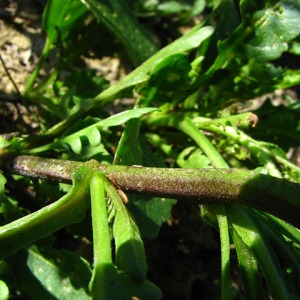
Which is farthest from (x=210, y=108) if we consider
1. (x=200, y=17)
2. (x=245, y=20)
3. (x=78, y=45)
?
(x=200, y=17)

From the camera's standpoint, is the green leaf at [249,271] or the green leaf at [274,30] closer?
the green leaf at [249,271]

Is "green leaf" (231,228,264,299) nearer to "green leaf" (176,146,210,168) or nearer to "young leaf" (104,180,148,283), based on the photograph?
"young leaf" (104,180,148,283)

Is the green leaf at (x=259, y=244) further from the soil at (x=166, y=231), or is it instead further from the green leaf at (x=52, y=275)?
the soil at (x=166, y=231)

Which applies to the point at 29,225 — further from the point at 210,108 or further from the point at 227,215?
the point at 210,108

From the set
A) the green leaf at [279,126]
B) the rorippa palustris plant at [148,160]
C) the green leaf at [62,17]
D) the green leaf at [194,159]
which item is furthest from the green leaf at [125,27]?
the green leaf at [279,126]

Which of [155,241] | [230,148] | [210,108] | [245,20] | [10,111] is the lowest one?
[155,241]

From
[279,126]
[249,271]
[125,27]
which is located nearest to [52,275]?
[249,271]

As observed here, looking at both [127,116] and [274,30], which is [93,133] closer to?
[127,116]
